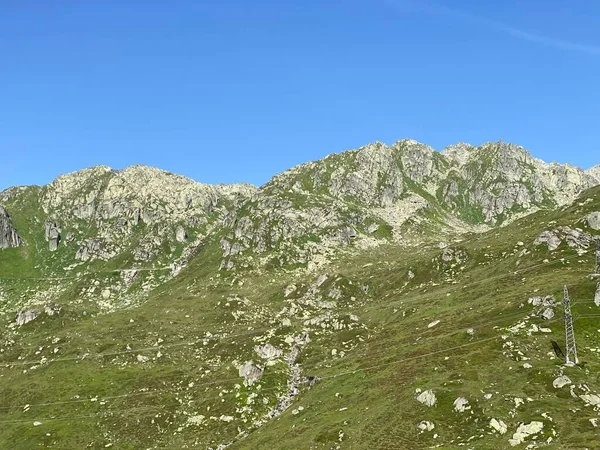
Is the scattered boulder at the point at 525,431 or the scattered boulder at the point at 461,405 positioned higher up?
the scattered boulder at the point at 461,405

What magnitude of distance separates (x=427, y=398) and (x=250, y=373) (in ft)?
233

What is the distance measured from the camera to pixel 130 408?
160750 millimetres

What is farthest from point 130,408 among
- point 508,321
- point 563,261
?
point 563,261

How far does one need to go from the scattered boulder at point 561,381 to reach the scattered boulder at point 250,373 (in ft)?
307

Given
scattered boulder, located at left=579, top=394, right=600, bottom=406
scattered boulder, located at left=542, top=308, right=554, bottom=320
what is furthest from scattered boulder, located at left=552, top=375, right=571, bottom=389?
scattered boulder, located at left=542, top=308, right=554, bottom=320

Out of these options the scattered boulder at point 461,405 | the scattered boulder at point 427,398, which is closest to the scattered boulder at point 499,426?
the scattered boulder at point 461,405

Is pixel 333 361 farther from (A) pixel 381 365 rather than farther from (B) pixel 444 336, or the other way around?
(B) pixel 444 336

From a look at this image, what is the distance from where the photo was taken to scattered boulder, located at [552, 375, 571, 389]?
354 feet

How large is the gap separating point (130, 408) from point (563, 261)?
172024 mm

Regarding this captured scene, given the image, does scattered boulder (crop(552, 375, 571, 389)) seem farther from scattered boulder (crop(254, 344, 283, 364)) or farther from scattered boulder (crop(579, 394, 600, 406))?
scattered boulder (crop(254, 344, 283, 364))

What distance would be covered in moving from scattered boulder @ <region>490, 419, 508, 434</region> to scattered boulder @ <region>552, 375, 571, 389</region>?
1976 cm

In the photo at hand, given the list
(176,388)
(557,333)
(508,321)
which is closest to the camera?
(557,333)

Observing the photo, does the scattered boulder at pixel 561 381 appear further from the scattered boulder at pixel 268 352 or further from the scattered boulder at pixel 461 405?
the scattered boulder at pixel 268 352

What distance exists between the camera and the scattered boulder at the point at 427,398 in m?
115
